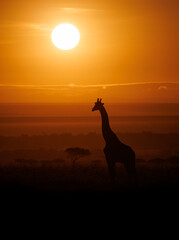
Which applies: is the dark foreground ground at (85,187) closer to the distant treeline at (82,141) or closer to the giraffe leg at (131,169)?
the giraffe leg at (131,169)

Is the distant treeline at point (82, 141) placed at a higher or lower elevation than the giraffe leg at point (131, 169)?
higher

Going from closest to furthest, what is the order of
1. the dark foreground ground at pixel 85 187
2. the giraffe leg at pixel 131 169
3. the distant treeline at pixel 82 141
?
the dark foreground ground at pixel 85 187 < the giraffe leg at pixel 131 169 < the distant treeline at pixel 82 141

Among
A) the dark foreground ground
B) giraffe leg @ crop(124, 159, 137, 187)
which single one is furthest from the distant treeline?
giraffe leg @ crop(124, 159, 137, 187)

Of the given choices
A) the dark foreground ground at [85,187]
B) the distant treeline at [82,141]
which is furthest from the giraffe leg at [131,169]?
the distant treeline at [82,141]

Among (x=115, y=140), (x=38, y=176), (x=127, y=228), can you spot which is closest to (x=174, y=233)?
(x=127, y=228)

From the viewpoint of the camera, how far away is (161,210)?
12.6 metres

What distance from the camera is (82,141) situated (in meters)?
91.9

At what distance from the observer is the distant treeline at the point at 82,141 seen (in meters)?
86.6

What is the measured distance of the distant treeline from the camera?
8656cm

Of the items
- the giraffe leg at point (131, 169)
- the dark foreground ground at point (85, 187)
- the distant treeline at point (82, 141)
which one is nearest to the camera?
the dark foreground ground at point (85, 187)

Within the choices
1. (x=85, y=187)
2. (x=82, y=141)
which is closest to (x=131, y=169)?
(x=85, y=187)

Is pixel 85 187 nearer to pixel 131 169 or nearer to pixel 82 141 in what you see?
pixel 131 169

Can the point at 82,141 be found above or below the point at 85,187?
above

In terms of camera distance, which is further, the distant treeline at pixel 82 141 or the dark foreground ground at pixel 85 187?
the distant treeline at pixel 82 141
